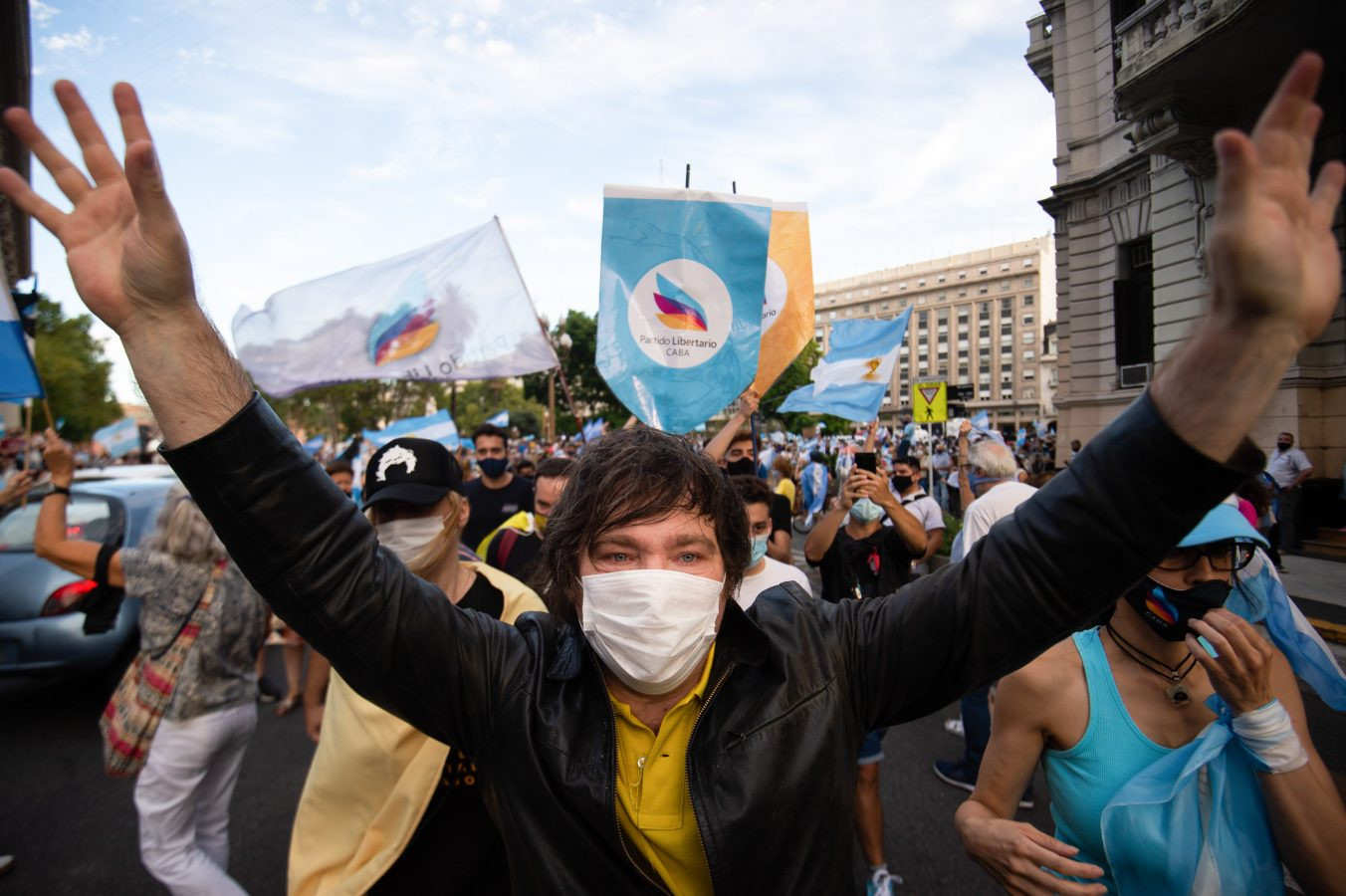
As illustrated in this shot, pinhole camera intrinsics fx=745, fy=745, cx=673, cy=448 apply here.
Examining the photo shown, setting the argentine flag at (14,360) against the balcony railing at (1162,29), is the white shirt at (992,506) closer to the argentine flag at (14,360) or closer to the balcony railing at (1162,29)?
the argentine flag at (14,360)

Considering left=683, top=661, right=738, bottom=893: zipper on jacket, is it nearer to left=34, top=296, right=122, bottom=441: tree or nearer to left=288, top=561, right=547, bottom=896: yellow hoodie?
left=288, top=561, right=547, bottom=896: yellow hoodie

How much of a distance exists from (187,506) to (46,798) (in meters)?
2.57

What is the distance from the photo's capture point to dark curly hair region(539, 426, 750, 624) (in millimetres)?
1509

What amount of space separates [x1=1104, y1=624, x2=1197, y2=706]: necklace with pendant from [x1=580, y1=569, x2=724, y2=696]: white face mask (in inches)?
49.9

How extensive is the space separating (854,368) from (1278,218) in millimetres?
6406

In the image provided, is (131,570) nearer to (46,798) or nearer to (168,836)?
(168,836)

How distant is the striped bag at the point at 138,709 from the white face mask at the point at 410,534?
47.2 inches

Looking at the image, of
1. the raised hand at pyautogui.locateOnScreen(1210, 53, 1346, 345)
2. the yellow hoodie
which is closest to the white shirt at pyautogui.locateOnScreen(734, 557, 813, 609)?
the yellow hoodie

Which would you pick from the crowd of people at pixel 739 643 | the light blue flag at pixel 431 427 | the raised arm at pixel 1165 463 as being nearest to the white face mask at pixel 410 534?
the crowd of people at pixel 739 643

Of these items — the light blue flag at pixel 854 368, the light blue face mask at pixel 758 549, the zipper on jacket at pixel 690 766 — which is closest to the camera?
the zipper on jacket at pixel 690 766

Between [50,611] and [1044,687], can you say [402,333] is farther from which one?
[1044,687]

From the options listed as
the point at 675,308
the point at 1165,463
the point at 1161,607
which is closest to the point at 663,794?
the point at 1165,463

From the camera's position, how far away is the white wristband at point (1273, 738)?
1.61m

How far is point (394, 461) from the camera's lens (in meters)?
2.53
